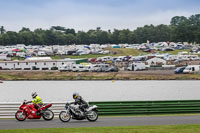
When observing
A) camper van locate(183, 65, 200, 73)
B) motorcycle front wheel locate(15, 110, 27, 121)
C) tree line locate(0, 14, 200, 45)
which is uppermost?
tree line locate(0, 14, 200, 45)

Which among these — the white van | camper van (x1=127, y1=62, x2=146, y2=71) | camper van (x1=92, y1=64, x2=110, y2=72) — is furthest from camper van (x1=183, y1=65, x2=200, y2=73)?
the white van

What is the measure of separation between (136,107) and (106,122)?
A: 12.8ft

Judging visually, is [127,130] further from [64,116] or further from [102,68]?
[102,68]

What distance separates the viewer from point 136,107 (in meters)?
23.9

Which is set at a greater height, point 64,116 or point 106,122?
point 64,116

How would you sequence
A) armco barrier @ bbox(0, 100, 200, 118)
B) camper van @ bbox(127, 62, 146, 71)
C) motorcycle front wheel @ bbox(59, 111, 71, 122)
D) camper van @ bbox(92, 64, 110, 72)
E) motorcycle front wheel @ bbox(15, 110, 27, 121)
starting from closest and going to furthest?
motorcycle front wheel @ bbox(59, 111, 71, 122)
motorcycle front wheel @ bbox(15, 110, 27, 121)
armco barrier @ bbox(0, 100, 200, 118)
camper van @ bbox(92, 64, 110, 72)
camper van @ bbox(127, 62, 146, 71)

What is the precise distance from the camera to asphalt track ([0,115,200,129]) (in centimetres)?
1939

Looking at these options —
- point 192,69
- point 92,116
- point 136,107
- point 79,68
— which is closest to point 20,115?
point 92,116

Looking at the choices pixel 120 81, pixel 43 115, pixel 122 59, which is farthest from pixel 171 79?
pixel 43 115

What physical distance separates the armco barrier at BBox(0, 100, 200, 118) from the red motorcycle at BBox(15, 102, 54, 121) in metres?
1.36

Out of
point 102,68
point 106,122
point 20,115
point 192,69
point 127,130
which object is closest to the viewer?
point 127,130

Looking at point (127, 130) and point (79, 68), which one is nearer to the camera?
point (127, 130)

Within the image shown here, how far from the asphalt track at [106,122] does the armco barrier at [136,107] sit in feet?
3.51

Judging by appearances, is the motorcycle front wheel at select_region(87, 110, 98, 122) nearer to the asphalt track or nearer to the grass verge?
the asphalt track
